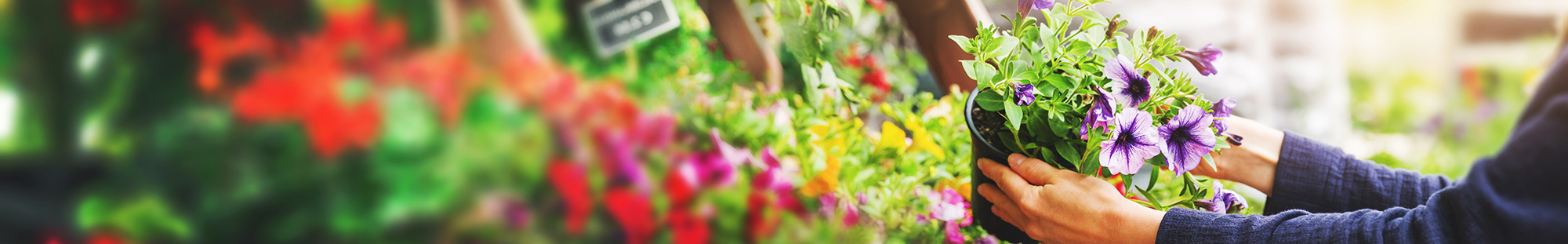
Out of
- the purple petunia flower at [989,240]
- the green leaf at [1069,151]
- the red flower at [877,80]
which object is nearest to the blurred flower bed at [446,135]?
the purple petunia flower at [989,240]

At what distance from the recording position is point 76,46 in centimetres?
49

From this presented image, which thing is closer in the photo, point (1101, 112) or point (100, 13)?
point (1101, 112)

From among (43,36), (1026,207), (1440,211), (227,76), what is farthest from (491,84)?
(1440,211)

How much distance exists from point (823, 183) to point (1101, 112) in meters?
0.19

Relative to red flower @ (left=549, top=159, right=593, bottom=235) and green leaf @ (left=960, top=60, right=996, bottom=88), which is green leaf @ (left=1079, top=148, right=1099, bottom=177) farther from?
red flower @ (left=549, top=159, right=593, bottom=235)

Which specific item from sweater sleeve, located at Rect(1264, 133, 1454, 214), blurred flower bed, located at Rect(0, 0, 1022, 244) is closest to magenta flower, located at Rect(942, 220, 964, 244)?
blurred flower bed, located at Rect(0, 0, 1022, 244)

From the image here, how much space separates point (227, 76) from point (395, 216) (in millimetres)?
157

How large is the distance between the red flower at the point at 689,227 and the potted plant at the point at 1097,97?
235mm

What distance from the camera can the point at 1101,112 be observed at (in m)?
0.33

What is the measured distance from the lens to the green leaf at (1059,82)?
0.34m

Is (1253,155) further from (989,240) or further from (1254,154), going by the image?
(989,240)

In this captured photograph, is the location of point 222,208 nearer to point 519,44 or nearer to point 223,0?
point 223,0

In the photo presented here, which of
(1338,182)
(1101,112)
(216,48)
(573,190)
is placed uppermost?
(216,48)

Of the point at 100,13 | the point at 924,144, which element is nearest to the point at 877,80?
the point at 924,144
